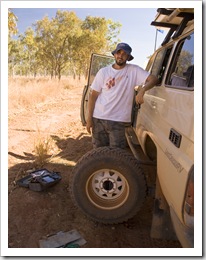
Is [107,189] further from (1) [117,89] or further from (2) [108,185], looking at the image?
(1) [117,89]

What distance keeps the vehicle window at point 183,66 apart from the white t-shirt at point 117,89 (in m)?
0.33

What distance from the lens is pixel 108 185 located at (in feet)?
11.1

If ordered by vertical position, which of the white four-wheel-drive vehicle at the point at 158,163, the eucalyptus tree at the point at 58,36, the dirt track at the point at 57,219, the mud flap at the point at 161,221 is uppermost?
the eucalyptus tree at the point at 58,36

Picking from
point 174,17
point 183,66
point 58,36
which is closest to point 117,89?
point 183,66

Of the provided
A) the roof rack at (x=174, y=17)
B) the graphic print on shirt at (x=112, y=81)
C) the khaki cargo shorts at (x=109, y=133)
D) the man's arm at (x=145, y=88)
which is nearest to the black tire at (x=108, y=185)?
the khaki cargo shorts at (x=109, y=133)

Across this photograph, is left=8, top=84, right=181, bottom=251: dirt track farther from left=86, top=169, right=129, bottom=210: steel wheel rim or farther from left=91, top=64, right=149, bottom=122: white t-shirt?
left=91, top=64, right=149, bottom=122: white t-shirt

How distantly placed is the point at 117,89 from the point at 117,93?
0.16 ft

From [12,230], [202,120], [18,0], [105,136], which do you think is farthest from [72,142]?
[202,120]

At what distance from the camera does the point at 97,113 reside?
369 centimetres

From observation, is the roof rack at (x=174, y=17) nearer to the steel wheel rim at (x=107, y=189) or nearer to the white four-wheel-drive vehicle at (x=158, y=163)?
the white four-wheel-drive vehicle at (x=158, y=163)

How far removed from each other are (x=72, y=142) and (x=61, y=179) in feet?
8.94

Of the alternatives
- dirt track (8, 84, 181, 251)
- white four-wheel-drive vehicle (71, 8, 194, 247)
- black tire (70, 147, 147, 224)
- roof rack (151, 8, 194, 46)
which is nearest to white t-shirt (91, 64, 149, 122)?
white four-wheel-drive vehicle (71, 8, 194, 247)

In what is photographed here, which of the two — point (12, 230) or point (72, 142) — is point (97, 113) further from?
point (72, 142)

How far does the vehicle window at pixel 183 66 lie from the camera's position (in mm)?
2748
